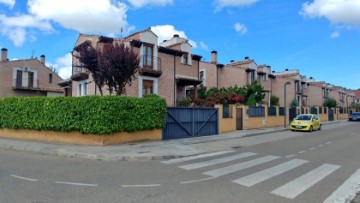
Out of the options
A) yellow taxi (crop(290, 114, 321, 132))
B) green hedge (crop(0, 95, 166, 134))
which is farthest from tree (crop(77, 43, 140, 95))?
yellow taxi (crop(290, 114, 321, 132))

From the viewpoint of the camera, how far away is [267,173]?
8.80m

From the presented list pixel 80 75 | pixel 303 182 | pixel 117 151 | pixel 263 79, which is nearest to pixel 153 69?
pixel 80 75

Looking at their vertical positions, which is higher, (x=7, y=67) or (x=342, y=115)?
(x=7, y=67)

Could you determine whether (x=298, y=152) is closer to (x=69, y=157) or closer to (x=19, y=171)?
(x=69, y=157)

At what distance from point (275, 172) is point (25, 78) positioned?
39.3 m

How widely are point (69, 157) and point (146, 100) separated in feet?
18.0

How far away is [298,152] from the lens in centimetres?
1350

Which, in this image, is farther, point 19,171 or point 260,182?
point 19,171

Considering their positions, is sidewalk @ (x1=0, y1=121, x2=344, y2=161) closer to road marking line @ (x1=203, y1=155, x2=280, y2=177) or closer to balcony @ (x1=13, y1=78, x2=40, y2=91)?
road marking line @ (x1=203, y1=155, x2=280, y2=177)

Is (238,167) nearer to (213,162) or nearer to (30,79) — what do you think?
(213,162)

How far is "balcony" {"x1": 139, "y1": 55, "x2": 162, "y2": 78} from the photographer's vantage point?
24016 mm

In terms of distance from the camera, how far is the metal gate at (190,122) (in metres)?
17.8

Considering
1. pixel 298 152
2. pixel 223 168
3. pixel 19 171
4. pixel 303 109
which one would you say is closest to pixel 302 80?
pixel 303 109

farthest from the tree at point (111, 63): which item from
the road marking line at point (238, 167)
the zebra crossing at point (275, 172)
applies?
the road marking line at point (238, 167)
